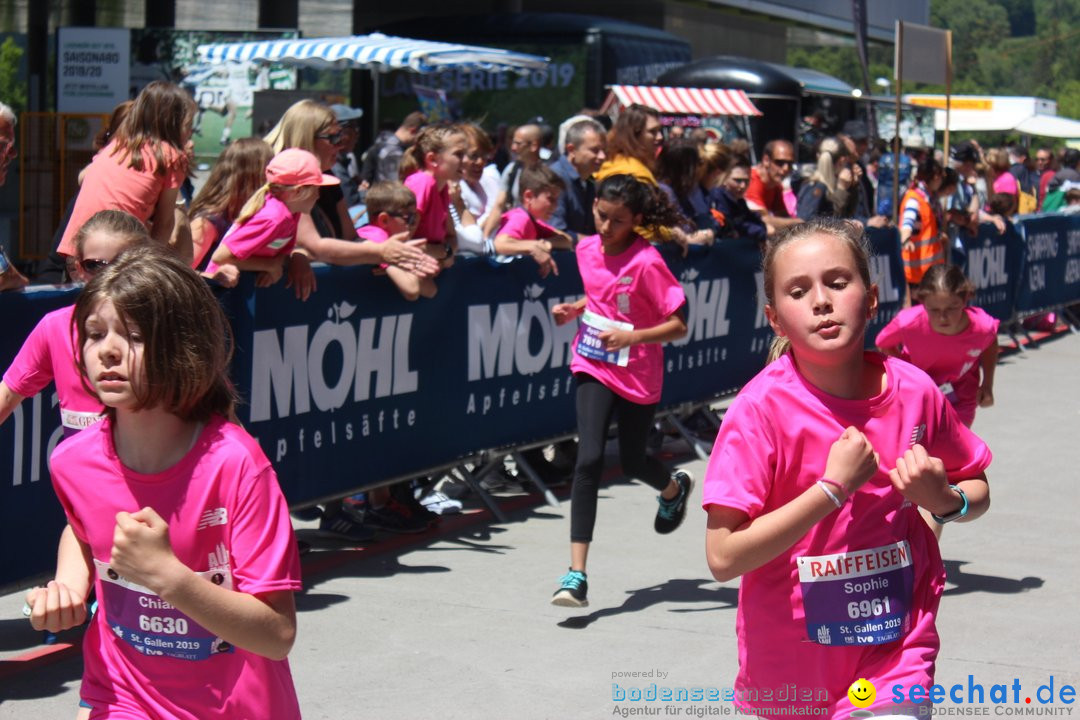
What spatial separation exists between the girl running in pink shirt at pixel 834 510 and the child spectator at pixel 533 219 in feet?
17.2

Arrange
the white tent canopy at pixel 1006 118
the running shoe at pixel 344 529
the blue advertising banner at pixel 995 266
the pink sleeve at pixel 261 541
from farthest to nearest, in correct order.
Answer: the white tent canopy at pixel 1006 118, the blue advertising banner at pixel 995 266, the running shoe at pixel 344 529, the pink sleeve at pixel 261 541

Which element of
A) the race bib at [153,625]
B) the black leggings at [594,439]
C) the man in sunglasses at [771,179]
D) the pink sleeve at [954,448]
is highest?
the man in sunglasses at [771,179]

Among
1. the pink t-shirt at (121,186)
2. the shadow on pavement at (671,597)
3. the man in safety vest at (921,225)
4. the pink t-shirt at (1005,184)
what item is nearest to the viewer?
the pink t-shirt at (121,186)

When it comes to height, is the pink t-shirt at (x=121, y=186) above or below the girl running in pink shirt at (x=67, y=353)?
above

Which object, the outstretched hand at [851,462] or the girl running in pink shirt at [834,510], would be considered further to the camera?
the girl running in pink shirt at [834,510]

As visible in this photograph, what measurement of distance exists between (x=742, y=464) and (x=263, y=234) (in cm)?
382

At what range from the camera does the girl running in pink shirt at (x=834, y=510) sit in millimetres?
2984

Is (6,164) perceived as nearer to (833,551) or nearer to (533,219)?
(533,219)

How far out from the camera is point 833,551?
10.2ft

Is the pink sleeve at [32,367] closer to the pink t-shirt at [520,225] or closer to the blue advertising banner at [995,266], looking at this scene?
the pink t-shirt at [520,225]

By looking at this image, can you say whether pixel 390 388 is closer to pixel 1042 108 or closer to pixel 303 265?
pixel 303 265

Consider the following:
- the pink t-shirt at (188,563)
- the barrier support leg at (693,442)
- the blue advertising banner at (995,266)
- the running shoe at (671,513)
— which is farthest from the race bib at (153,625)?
the blue advertising banner at (995,266)

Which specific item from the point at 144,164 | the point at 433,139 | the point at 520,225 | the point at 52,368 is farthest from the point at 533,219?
the point at 52,368

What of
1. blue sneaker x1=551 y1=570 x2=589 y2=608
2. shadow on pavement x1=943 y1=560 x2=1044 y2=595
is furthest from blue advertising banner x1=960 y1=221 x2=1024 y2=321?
blue sneaker x1=551 y1=570 x2=589 y2=608
